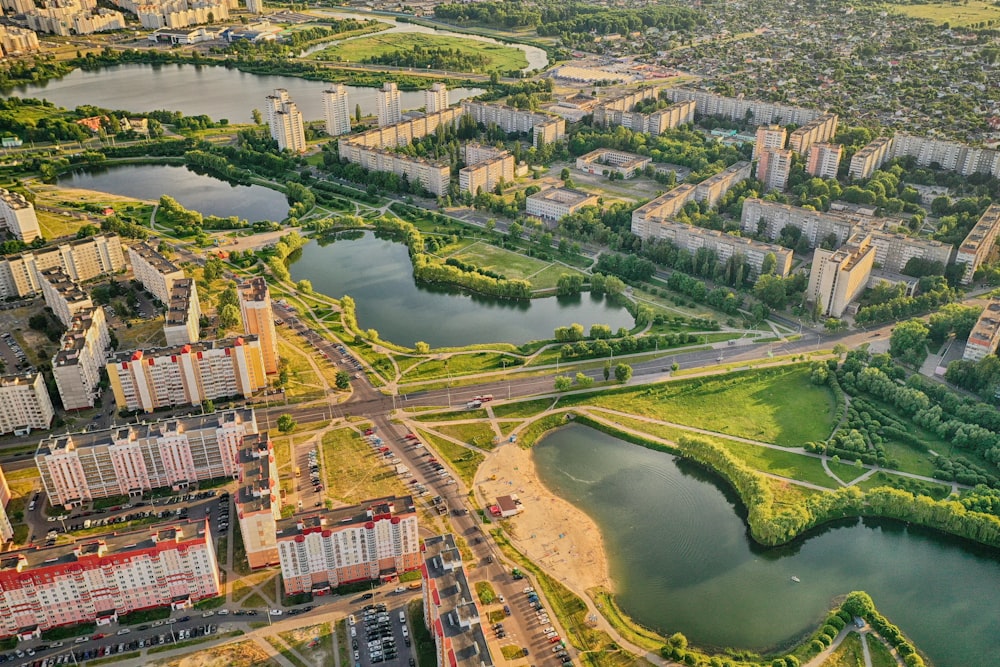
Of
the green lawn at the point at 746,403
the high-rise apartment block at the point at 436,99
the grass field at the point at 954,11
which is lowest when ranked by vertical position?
the green lawn at the point at 746,403

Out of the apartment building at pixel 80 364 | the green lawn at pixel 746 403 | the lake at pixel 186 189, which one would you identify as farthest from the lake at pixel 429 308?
the apartment building at pixel 80 364

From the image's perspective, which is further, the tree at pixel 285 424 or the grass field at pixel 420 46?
the grass field at pixel 420 46

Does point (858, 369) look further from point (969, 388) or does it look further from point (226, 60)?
point (226, 60)

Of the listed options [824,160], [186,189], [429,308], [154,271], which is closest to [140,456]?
[154,271]

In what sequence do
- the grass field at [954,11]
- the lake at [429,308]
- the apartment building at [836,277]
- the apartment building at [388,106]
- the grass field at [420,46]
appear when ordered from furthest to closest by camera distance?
the grass field at [954,11] < the grass field at [420,46] < the apartment building at [388,106] < the lake at [429,308] < the apartment building at [836,277]

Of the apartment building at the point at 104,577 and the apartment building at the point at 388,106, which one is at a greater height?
the apartment building at the point at 388,106

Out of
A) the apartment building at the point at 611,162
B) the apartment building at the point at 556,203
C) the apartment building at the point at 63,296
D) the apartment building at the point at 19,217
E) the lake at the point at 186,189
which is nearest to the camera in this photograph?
the apartment building at the point at 63,296

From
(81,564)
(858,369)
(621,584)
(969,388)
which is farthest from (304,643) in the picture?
(969,388)

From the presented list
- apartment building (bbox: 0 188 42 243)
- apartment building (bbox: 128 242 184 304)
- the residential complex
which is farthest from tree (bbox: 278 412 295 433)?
apartment building (bbox: 0 188 42 243)

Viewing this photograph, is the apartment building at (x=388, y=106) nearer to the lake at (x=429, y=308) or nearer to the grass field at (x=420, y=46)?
the grass field at (x=420, y=46)
